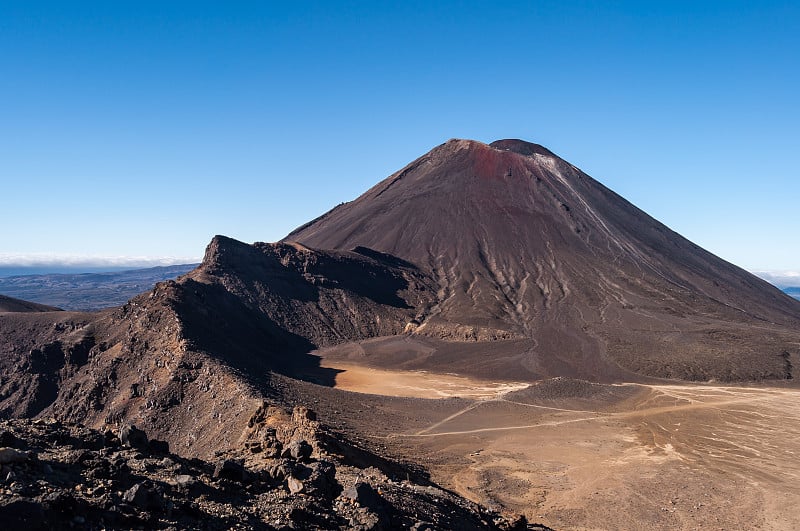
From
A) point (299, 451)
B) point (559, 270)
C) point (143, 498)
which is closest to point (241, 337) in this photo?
point (299, 451)

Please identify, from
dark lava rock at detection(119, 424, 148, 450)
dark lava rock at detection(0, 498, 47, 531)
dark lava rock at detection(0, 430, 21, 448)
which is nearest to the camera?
dark lava rock at detection(0, 498, 47, 531)

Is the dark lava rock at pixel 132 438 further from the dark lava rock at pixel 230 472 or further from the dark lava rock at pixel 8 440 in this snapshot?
the dark lava rock at pixel 8 440

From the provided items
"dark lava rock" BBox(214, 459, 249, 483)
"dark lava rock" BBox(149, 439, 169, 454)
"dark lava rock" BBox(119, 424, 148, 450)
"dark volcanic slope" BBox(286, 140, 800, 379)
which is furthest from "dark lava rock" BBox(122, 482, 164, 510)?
"dark volcanic slope" BBox(286, 140, 800, 379)

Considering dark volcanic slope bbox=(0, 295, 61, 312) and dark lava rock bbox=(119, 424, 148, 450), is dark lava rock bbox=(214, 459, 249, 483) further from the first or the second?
dark volcanic slope bbox=(0, 295, 61, 312)

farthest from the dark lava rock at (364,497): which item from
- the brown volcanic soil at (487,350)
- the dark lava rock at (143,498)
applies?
the brown volcanic soil at (487,350)

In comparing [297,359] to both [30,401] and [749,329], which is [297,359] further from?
[749,329]

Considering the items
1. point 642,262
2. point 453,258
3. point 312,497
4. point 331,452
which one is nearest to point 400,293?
point 453,258

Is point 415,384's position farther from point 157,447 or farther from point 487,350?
point 157,447
